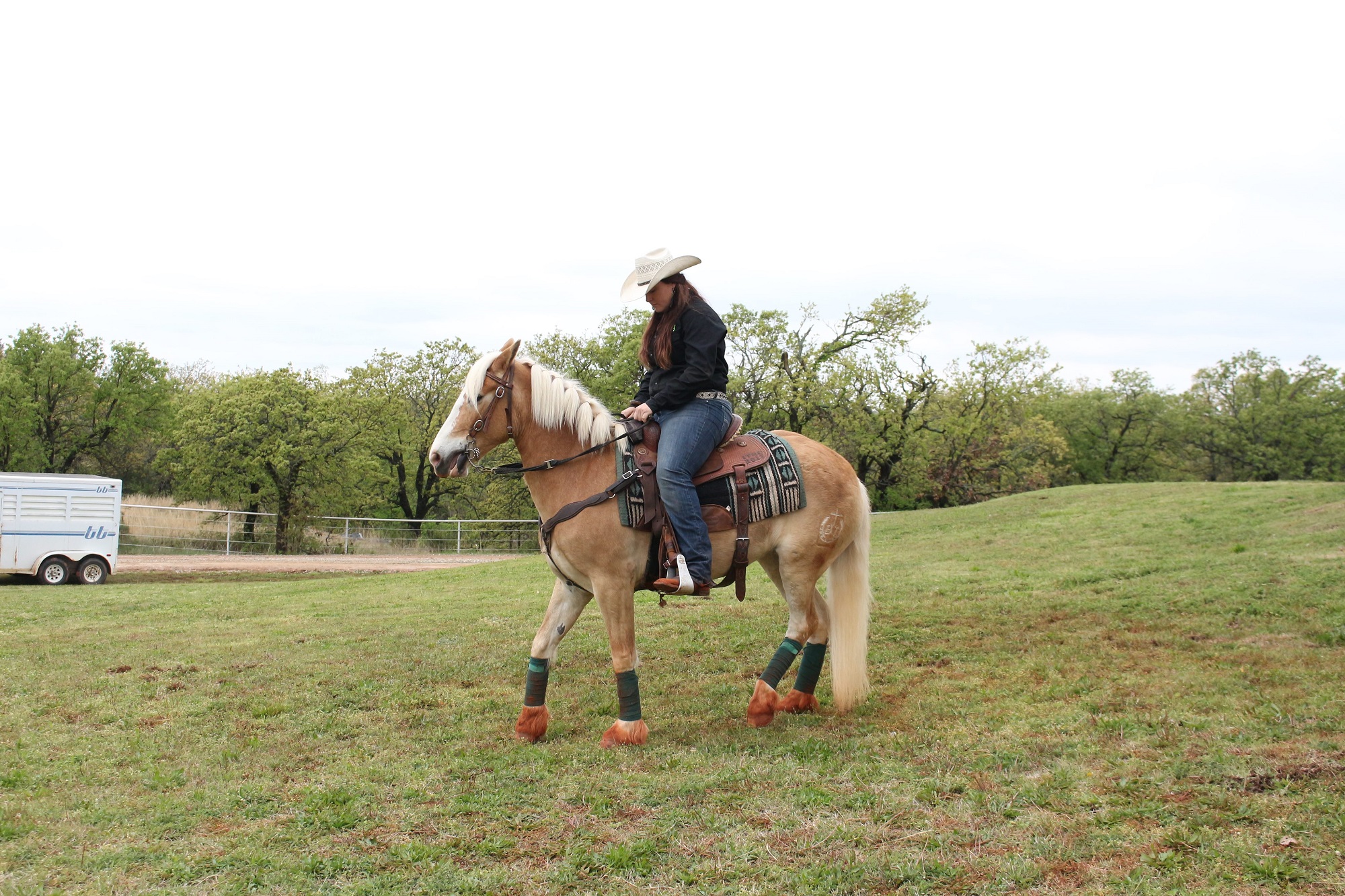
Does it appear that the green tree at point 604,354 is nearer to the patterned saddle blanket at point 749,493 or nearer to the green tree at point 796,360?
the green tree at point 796,360

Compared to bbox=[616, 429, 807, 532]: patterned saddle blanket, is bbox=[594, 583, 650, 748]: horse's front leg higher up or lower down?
lower down

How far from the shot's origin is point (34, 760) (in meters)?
5.43

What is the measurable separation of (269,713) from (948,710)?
4840 millimetres

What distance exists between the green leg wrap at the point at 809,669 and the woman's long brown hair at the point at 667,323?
7.52 ft

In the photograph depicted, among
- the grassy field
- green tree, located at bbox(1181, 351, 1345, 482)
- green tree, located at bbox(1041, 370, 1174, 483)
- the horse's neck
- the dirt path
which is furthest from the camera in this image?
green tree, located at bbox(1041, 370, 1174, 483)

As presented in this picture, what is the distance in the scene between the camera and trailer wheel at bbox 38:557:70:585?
1991 cm

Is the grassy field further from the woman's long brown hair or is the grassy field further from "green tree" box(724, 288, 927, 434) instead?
"green tree" box(724, 288, 927, 434)

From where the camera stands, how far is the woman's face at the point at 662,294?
609 centimetres

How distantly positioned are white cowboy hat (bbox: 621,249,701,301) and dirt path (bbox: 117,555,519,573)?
17.4m

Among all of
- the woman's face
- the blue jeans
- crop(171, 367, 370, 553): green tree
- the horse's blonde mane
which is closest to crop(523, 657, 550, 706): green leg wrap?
the blue jeans

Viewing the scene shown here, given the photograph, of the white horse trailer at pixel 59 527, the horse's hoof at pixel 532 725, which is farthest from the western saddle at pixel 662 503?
the white horse trailer at pixel 59 527

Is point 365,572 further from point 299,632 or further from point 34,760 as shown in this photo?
point 34,760

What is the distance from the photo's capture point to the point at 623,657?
5883 millimetres

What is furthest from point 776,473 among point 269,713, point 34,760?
point 34,760
